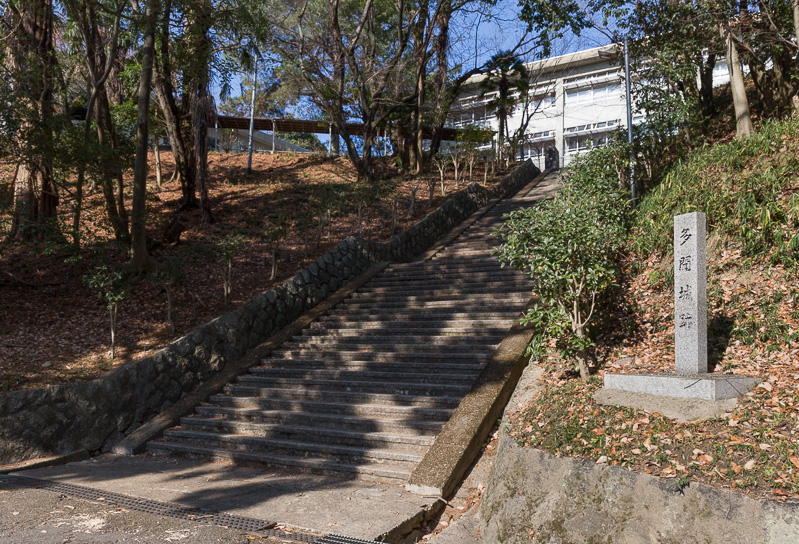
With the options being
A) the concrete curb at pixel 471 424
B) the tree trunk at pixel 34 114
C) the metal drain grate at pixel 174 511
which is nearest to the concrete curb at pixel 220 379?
the metal drain grate at pixel 174 511

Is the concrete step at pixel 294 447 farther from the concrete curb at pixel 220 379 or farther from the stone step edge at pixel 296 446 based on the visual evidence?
the concrete curb at pixel 220 379

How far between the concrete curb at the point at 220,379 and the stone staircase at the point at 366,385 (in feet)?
0.42

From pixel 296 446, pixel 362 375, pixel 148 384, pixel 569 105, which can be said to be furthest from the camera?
pixel 569 105

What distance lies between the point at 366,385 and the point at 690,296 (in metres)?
4.15

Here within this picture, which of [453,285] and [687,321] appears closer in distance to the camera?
[687,321]

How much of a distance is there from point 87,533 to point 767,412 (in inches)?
213

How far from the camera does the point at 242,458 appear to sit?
6.63m

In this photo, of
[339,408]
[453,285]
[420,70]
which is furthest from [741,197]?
[420,70]

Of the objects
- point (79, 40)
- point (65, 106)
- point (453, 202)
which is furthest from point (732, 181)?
point (79, 40)

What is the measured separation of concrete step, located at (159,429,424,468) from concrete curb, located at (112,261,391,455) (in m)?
0.28

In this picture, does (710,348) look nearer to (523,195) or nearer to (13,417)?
(13,417)

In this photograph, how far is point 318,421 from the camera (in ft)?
23.0

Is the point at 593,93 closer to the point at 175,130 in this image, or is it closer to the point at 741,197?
the point at 175,130

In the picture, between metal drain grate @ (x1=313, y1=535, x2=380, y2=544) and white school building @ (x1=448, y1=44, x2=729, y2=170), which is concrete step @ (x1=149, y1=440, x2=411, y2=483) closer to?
metal drain grate @ (x1=313, y1=535, x2=380, y2=544)
